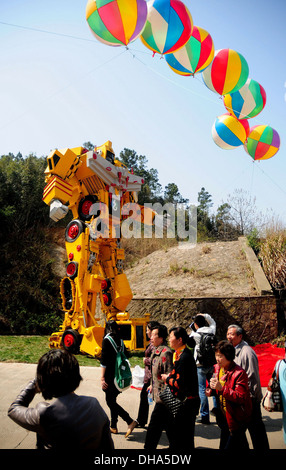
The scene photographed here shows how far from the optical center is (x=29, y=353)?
815cm

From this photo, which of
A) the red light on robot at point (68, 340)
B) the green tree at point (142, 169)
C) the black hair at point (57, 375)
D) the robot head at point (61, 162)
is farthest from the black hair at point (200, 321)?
the green tree at point (142, 169)

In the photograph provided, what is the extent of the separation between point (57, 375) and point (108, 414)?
3.38m

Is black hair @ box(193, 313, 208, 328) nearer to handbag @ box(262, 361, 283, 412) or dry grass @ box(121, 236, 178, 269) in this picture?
handbag @ box(262, 361, 283, 412)

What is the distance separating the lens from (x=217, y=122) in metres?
9.82

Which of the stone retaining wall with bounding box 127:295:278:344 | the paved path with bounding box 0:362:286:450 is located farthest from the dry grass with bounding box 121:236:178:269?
the paved path with bounding box 0:362:286:450

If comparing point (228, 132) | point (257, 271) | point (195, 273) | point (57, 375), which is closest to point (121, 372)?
point (57, 375)

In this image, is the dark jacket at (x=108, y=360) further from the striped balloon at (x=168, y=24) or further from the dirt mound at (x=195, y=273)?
the dirt mound at (x=195, y=273)

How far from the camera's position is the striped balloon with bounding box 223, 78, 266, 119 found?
8867mm

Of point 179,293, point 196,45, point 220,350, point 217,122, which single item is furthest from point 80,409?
point 179,293

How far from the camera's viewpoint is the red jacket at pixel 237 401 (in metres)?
2.87

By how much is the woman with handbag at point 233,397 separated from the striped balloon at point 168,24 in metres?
6.63

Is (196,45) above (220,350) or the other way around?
above

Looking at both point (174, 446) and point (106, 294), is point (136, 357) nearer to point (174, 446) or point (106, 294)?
point (106, 294)
